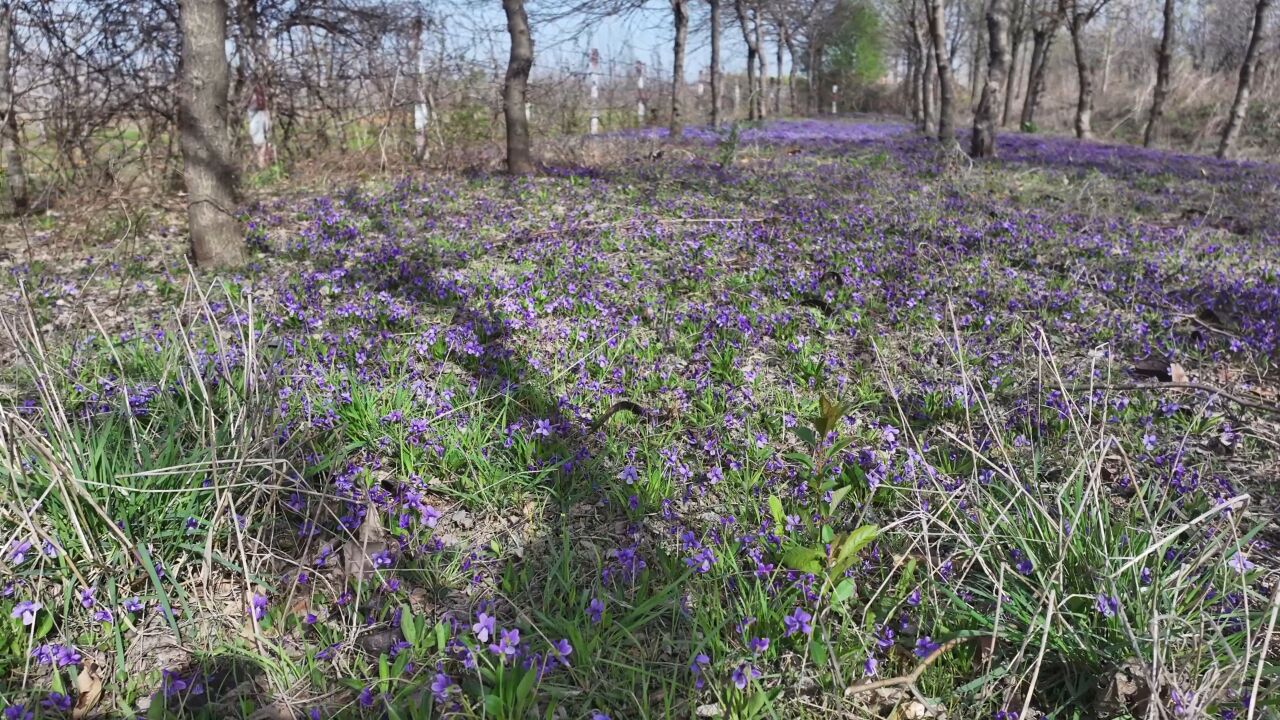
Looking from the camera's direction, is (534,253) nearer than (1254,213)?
Yes

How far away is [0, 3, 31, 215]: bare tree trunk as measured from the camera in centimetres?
686

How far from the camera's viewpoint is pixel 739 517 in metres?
2.48

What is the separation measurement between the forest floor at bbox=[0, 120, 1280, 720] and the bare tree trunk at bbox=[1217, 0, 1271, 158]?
12.7 metres

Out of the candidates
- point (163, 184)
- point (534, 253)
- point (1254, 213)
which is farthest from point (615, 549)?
point (1254, 213)

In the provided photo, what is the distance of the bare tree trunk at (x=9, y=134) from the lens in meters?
6.86

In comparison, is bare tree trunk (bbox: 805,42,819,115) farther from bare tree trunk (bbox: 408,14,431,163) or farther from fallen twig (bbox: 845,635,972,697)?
fallen twig (bbox: 845,635,972,697)

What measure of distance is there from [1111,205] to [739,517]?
7.79 m

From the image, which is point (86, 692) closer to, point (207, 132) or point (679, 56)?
point (207, 132)

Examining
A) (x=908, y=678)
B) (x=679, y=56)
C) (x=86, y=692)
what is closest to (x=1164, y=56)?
(x=679, y=56)

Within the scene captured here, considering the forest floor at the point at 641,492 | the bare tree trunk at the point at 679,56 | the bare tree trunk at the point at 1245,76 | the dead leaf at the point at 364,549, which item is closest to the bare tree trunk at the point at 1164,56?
the bare tree trunk at the point at 1245,76

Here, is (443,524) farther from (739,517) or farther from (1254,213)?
(1254,213)

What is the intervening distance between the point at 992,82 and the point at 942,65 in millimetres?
1461

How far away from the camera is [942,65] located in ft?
39.2

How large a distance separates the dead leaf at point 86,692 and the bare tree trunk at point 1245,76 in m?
19.1
